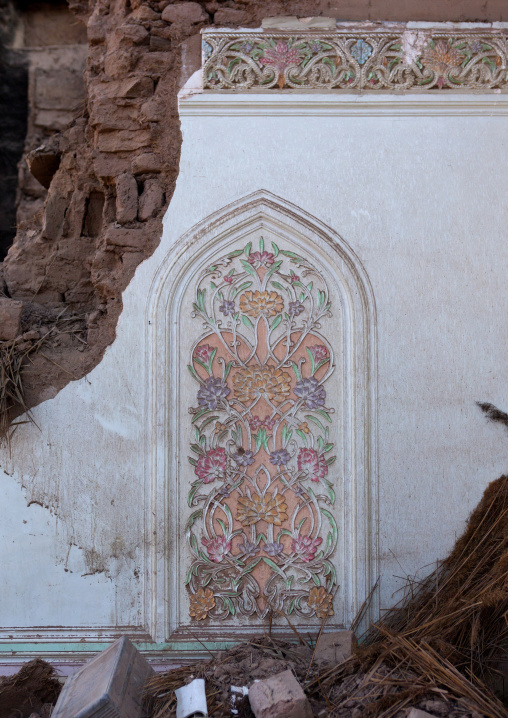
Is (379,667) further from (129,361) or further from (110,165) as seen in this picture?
(110,165)

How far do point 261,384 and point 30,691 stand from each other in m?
1.73

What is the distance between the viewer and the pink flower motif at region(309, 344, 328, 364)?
3.26m

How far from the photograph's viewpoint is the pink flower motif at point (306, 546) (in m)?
3.17

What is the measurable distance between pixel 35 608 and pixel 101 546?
0.43 metres

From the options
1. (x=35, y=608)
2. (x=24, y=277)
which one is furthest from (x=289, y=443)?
(x=24, y=277)

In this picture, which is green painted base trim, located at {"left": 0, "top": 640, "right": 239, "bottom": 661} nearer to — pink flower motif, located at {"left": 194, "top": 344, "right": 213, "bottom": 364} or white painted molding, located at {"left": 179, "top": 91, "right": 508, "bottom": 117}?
pink flower motif, located at {"left": 194, "top": 344, "right": 213, "bottom": 364}

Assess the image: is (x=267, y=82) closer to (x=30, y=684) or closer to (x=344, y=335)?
(x=344, y=335)

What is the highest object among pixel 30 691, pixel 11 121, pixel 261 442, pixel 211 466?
pixel 11 121

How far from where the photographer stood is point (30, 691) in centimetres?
289

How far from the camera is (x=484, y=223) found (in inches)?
131

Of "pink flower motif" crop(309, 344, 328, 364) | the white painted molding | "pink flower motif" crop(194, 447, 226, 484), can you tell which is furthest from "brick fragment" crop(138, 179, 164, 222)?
"pink flower motif" crop(194, 447, 226, 484)

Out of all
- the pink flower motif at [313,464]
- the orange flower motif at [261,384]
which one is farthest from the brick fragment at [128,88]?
the pink flower motif at [313,464]

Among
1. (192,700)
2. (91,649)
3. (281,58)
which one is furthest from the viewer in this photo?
(281,58)

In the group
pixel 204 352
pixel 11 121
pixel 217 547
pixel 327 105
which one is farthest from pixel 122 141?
pixel 11 121
